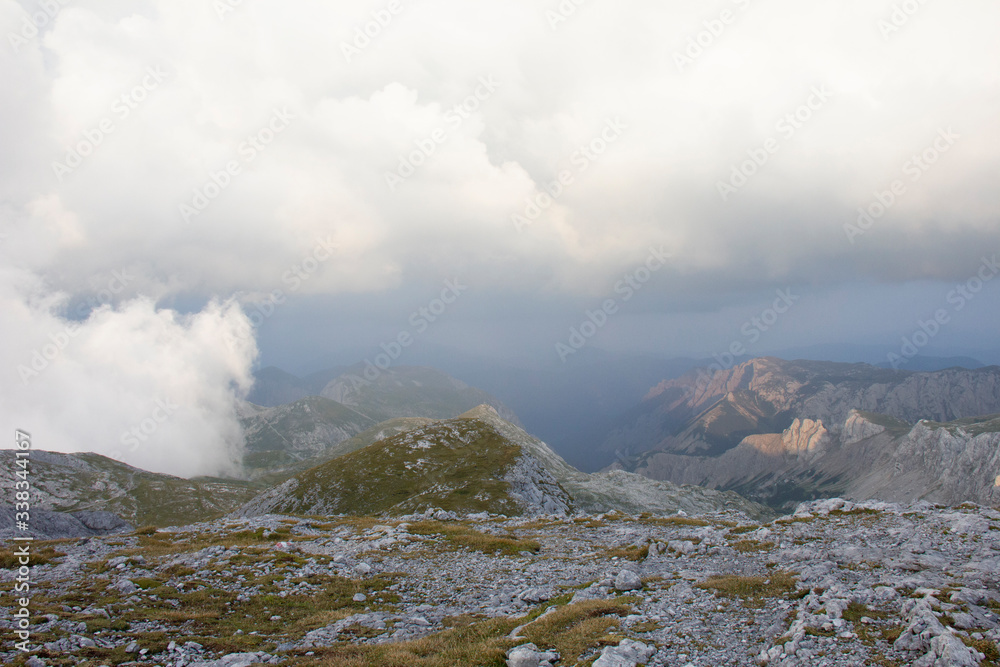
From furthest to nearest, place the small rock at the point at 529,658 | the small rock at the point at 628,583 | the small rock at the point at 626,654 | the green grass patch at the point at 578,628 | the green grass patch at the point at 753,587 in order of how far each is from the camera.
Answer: the small rock at the point at 628,583, the green grass patch at the point at 753,587, the green grass patch at the point at 578,628, the small rock at the point at 529,658, the small rock at the point at 626,654

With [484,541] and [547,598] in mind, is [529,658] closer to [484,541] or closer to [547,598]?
[547,598]

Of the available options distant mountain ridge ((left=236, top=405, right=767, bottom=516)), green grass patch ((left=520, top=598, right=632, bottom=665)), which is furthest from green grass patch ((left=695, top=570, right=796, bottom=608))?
distant mountain ridge ((left=236, top=405, right=767, bottom=516))

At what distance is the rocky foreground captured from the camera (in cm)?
1542

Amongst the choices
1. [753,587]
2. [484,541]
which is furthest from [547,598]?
[484,541]

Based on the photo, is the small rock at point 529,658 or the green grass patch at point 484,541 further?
the green grass patch at point 484,541

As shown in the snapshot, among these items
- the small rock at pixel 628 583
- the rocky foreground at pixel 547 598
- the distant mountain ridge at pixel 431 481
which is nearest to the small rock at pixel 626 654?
the rocky foreground at pixel 547 598

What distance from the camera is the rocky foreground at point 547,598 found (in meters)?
15.4

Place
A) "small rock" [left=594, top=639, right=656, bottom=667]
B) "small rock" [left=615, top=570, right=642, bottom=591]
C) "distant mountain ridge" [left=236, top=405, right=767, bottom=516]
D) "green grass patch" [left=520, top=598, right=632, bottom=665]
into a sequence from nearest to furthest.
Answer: "small rock" [left=594, top=639, right=656, bottom=667] → "green grass patch" [left=520, top=598, right=632, bottom=665] → "small rock" [left=615, top=570, right=642, bottom=591] → "distant mountain ridge" [left=236, top=405, right=767, bottom=516]

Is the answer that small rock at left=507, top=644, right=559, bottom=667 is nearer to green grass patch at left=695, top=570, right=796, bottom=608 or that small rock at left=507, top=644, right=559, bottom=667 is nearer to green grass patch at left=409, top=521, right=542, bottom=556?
green grass patch at left=695, top=570, right=796, bottom=608

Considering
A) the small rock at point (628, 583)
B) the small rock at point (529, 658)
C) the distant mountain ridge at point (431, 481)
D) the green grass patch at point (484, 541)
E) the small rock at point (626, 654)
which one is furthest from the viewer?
the distant mountain ridge at point (431, 481)

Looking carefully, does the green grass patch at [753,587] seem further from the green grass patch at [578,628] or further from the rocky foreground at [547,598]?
the green grass patch at [578,628]

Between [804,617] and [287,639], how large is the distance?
21.3 metres

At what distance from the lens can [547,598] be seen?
24812mm

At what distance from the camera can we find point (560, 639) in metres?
16.4
